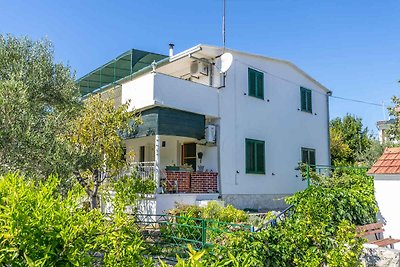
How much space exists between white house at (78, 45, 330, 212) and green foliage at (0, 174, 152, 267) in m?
11.0

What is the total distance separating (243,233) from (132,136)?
10.9 metres

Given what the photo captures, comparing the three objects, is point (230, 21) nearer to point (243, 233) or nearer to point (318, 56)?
point (318, 56)

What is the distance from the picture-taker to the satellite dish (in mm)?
17008

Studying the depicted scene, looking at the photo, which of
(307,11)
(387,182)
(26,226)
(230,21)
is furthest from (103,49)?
(26,226)

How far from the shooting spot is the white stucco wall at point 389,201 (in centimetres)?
970

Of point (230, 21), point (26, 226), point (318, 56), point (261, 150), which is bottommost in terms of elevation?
point (26, 226)

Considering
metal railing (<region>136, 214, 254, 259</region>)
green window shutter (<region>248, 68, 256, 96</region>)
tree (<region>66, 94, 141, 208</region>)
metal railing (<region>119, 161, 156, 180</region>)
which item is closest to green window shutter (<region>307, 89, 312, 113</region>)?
green window shutter (<region>248, 68, 256, 96</region>)

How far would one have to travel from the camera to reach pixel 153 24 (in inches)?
801

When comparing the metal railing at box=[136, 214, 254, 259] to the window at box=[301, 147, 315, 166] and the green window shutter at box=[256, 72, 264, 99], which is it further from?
the window at box=[301, 147, 315, 166]

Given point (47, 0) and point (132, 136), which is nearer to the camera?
point (47, 0)

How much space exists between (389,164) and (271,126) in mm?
10521

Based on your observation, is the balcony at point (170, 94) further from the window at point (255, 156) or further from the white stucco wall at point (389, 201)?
the white stucco wall at point (389, 201)

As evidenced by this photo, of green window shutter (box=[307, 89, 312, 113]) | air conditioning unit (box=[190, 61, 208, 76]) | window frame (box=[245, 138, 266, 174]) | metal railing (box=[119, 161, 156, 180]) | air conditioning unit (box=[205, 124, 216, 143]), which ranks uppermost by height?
air conditioning unit (box=[190, 61, 208, 76])

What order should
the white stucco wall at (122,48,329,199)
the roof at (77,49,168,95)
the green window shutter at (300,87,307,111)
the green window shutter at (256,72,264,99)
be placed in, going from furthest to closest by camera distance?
1. the green window shutter at (300,87,307,111)
2. the roof at (77,49,168,95)
3. the green window shutter at (256,72,264,99)
4. the white stucco wall at (122,48,329,199)
